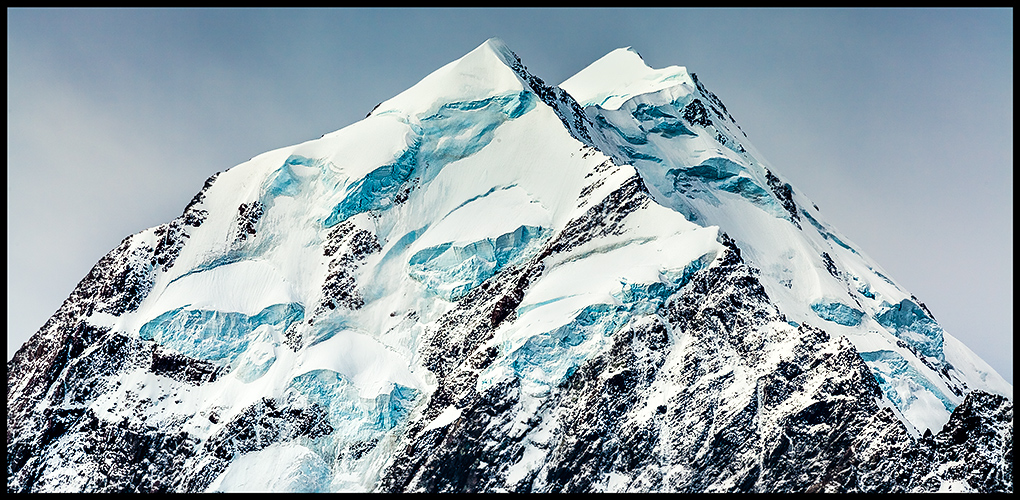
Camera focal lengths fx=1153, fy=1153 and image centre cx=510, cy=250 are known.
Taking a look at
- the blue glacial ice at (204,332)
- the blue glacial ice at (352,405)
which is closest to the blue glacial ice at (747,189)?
the blue glacial ice at (352,405)

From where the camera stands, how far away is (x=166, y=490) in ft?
428

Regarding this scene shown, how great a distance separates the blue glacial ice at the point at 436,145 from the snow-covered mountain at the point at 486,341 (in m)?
0.33

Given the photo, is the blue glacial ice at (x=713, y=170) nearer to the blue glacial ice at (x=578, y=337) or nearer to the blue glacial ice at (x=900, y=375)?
the blue glacial ice at (x=900, y=375)

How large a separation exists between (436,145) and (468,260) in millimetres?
25562

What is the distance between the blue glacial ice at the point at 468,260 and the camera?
149375mm

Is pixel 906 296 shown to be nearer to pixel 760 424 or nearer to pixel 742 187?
pixel 742 187

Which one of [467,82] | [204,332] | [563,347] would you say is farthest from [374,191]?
[563,347]

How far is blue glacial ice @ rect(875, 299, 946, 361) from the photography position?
6628 inches

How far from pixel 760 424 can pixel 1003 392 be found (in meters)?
65.1

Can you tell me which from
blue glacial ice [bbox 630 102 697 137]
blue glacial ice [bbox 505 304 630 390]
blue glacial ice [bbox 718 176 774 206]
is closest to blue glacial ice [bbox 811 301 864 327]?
blue glacial ice [bbox 718 176 774 206]

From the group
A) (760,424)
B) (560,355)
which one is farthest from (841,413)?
(560,355)

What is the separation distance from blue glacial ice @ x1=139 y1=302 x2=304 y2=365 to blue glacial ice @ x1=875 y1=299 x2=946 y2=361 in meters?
87.1

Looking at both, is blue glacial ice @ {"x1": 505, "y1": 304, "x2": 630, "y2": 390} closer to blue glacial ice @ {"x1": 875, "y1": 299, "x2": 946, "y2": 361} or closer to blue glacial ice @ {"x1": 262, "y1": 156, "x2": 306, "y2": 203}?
blue glacial ice @ {"x1": 262, "y1": 156, "x2": 306, "y2": 203}

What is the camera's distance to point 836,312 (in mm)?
158125
